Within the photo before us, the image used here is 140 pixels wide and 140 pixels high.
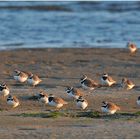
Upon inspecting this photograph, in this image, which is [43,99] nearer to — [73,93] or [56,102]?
[56,102]

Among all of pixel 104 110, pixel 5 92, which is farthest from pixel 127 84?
pixel 104 110

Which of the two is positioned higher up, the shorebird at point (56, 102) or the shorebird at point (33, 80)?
the shorebird at point (33, 80)

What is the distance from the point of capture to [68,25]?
4119 centimetres

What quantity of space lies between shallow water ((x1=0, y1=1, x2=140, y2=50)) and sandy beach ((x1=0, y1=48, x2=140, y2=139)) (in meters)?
3.56

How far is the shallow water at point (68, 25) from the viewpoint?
33438 mm

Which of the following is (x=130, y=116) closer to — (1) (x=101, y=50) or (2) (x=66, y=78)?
(2) (x=66, y=78)

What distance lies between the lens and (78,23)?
42.7m

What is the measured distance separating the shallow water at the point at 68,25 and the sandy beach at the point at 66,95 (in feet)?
11.7

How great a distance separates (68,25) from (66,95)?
22.3 metres

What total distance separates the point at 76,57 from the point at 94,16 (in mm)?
20989

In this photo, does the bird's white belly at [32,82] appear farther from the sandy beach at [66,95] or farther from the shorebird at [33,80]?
the sandy beach at [66,95]

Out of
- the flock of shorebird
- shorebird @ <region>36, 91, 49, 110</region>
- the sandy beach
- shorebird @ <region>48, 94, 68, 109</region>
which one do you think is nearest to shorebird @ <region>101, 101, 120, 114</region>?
the flock of shorebird

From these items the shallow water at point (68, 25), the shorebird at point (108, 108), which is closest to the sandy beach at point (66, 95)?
the shorebird at point (108, 108)

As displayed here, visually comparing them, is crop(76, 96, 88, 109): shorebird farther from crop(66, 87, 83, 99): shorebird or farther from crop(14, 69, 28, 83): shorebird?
crop(14, 69, 28, 83): shorebird
